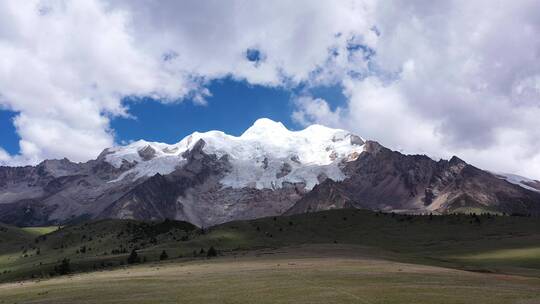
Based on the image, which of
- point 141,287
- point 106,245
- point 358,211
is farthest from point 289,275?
point 358,211

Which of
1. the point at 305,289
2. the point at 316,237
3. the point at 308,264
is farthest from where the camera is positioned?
the point at 316,237

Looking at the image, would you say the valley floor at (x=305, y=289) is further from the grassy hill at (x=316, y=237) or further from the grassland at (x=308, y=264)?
the grassy hill at (x=316, y=237)

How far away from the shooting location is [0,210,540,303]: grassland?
44938 mm

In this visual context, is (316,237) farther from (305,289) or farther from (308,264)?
(305,289)

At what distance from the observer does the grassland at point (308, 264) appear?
147 ft

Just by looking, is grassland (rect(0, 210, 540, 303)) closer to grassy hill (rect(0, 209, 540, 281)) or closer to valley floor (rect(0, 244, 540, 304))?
valley floor (rect(0, 244, 540, 304))

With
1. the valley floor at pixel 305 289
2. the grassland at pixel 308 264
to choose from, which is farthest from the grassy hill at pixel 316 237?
the valley floor at pixel 305 289

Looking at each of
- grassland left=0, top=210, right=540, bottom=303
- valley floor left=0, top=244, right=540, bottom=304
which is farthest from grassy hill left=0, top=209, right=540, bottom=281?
valley floor left=0, top=244, right=540, bottom=304

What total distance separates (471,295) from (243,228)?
133775 mm

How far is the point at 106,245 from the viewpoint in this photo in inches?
6949

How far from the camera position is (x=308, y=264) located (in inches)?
2960

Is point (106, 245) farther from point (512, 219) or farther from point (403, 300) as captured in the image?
point (403, 300)

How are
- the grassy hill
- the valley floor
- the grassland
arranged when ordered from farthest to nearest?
1. the grassy hill
2. the grassland
3. the valley floor

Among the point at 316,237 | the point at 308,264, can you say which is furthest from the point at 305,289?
the point at 316,237
